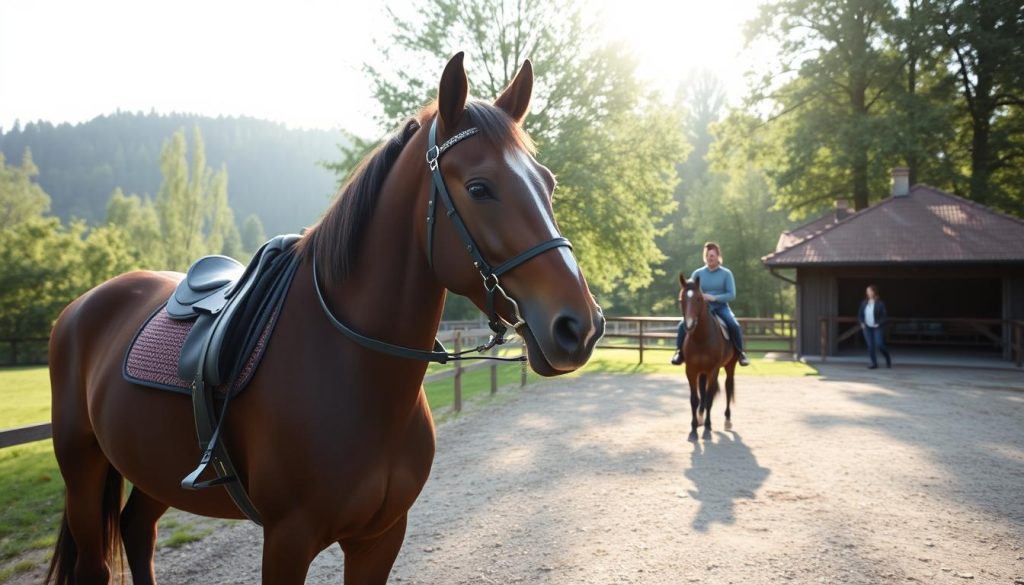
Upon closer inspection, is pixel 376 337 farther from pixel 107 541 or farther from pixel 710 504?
pixel 710 504

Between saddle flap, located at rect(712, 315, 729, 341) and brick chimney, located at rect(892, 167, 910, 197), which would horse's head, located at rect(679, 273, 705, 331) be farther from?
brick chimney, located at rect(892, 167, 910, 197)

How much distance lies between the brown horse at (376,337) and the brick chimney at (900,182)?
23.7m

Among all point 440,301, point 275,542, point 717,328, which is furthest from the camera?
point 717,328

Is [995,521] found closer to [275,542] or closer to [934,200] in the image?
[275,542]

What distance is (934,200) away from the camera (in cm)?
1981

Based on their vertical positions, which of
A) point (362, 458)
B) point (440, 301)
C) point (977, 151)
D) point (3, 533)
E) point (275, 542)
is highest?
point (977, 151)

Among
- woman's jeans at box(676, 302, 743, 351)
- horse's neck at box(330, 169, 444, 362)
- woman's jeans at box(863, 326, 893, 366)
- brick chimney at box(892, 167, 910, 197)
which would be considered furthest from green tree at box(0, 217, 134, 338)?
brick chimney at box(892, 167, 910, 197)

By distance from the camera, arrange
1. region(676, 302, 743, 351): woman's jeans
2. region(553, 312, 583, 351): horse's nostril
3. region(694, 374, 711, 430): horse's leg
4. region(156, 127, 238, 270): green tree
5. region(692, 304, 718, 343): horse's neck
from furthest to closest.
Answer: region(156, 127, 238, 270): green tree < region(676, 302, 743, 351): woman's jeans < region(694, 374, 711, 430): horse's leg < region(692, 304, 718, 343): horse's neck < region(553, 312, 583, 351): horse's nostril

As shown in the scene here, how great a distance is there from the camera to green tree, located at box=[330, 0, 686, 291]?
17844 millimetres

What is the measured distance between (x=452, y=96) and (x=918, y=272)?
69.3 ft

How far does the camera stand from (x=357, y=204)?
1893 millimetres

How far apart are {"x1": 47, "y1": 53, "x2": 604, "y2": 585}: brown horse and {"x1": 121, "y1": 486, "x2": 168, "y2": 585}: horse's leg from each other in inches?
31.5

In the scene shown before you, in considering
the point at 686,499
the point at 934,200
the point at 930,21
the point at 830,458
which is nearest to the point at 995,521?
the point at 830,458

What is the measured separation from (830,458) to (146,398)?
7221 mm
